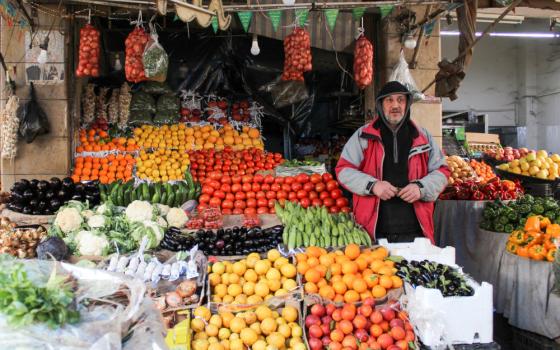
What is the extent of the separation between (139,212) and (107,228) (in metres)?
0.32

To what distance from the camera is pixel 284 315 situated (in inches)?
117

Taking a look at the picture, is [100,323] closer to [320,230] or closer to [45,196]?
[320,230]

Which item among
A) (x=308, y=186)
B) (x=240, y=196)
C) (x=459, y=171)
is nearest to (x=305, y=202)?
(x=308, y=186)

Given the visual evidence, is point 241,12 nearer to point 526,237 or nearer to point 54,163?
point 54,163

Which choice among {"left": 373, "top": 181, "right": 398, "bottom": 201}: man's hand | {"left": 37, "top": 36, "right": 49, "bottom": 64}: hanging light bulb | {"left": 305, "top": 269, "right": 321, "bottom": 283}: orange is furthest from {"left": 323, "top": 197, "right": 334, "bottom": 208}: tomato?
{"left": 37, "top": 36, "right": 49, "bottom": 64}: hanging light bulb

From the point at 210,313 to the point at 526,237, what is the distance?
10.2 feet

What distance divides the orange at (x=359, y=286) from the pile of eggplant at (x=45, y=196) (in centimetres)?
329

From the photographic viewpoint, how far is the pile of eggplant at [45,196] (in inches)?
198

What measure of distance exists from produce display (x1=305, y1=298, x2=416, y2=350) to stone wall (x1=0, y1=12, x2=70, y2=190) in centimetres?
453

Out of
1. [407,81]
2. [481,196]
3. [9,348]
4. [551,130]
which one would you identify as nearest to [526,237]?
[481,196]

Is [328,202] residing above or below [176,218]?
above

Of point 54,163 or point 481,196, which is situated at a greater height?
point 54,163

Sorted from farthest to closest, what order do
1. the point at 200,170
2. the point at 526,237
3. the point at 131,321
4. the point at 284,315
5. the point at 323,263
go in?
the point at 200,170 → the point at 526,237 → the point at 323,263 → the point at 284,315 → the point at 131,321

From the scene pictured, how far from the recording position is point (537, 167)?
7.23m
